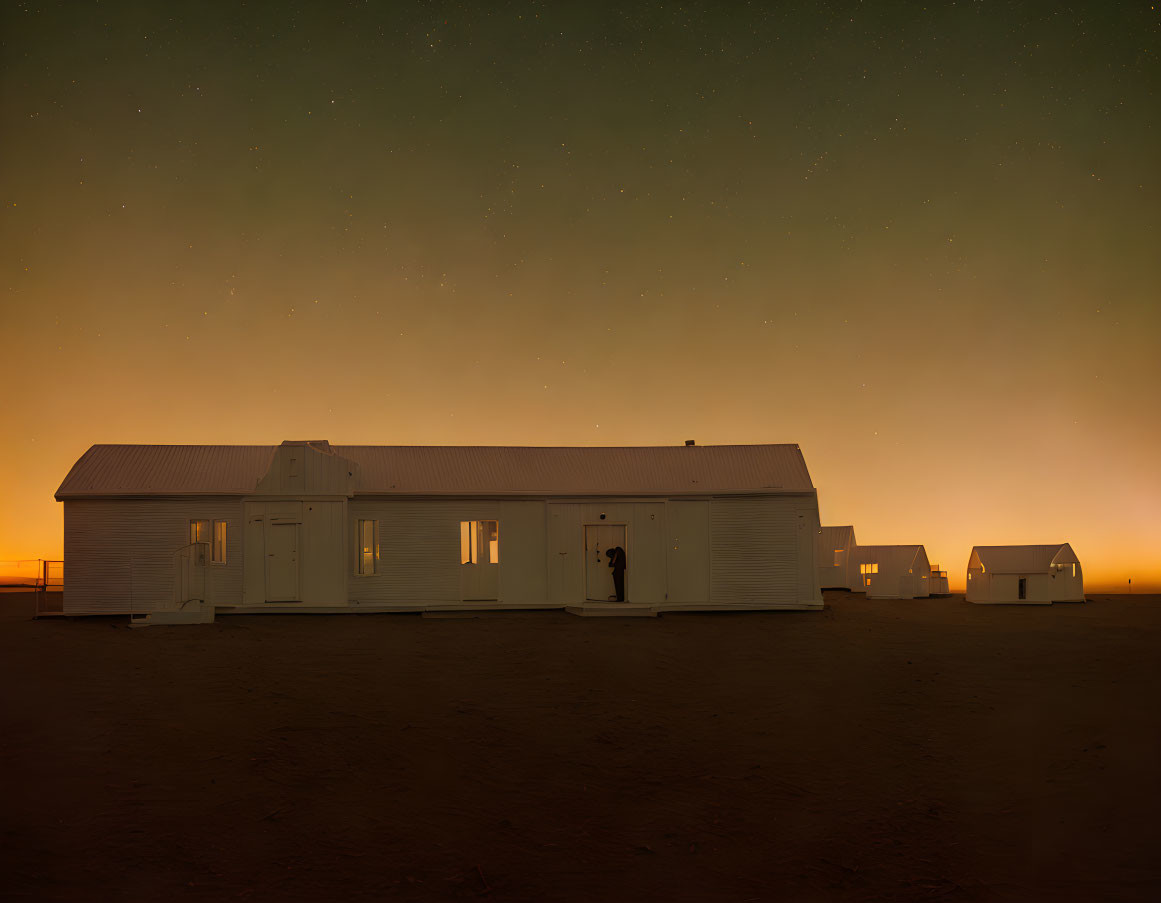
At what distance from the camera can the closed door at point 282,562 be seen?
26.2 metres

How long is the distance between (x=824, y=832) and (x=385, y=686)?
8282 millimetres

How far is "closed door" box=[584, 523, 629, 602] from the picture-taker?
Answer: 2766cm

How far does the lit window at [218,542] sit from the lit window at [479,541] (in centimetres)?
687

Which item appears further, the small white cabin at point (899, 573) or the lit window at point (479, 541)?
the small white cabin at point (899, 573)

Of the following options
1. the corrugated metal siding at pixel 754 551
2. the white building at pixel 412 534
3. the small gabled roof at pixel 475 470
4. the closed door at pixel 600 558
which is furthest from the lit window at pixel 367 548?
the corrugated metal siding at pixel 754 551

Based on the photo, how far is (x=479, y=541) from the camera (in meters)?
27.6

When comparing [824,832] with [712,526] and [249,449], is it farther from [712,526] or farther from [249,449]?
[249,449]

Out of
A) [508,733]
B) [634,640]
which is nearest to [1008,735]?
[508,733]

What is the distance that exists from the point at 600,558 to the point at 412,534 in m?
5.66

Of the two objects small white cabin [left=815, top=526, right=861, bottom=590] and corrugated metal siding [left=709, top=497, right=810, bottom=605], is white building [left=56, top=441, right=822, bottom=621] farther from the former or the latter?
small white cabin [left=815, top=526, right=861, bottom=590]

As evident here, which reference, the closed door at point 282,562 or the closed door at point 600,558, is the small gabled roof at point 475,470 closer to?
the closed door at point 600,558

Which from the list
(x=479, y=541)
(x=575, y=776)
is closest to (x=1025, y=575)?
(x=479, y=541)

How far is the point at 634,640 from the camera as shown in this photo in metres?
20.9

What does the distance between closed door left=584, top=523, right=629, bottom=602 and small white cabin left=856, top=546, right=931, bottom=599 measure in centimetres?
1467
